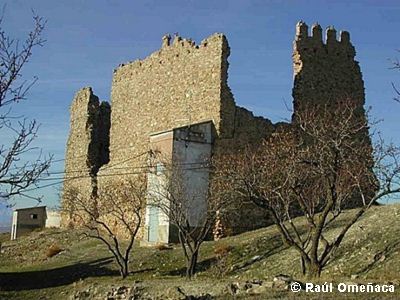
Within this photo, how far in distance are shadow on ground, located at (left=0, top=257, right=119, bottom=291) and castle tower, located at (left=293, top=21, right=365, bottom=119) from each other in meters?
11.5

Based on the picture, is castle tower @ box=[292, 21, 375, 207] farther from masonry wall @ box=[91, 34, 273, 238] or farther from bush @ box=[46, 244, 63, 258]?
bush @ box=[46, 244, 63, 258]

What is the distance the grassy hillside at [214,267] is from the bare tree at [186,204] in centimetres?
84

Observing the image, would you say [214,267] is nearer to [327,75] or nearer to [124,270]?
[124,270]

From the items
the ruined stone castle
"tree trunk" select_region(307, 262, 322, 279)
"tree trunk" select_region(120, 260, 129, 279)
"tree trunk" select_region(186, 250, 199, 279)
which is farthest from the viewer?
the ruined stone castle

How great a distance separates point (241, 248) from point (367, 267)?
6366 millimetres

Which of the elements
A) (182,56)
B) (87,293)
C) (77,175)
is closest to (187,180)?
(182,56)

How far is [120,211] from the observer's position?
86.8ft

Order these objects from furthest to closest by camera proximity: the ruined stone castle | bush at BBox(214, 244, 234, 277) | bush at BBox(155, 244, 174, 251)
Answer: the ruined stone castle < bush at BBox(155, 244, 174, 251) < bush at BBox(214, 244, 234, 277)

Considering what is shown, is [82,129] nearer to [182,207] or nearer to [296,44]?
[296,44]

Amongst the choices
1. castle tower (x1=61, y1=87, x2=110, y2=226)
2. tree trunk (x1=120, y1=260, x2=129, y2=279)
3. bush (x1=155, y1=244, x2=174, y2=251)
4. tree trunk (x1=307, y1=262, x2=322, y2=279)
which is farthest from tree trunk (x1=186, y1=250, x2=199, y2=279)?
castle tower (x1=61, y1=87, x2=110, y2=226)

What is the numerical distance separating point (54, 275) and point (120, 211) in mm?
3643

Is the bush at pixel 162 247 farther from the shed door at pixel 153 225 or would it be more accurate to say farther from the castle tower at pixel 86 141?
the castle tower at pixel 86 141

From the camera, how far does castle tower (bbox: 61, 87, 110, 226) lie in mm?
38438

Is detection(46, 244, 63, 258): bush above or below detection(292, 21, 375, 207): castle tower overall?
below
